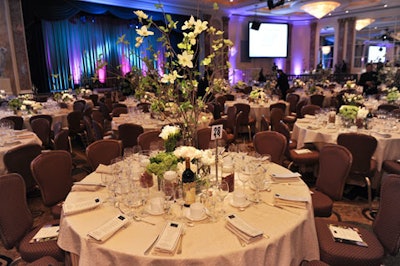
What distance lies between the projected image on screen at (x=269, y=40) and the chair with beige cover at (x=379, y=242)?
14805 millimetres

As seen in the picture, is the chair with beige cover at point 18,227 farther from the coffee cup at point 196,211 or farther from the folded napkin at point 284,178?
the folded napkin at point 284,178

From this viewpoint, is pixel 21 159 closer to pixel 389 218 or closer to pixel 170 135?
pixel 170 135

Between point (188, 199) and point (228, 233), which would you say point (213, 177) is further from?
point (228, 233)

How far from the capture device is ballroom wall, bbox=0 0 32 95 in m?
9.20

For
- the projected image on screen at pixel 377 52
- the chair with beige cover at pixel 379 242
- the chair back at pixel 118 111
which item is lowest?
the chair with beige cover at pixel 379 242

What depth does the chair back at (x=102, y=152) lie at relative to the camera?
3244mm

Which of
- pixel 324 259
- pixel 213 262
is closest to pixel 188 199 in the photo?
pixel 213 262

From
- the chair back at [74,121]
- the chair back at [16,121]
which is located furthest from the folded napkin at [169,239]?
the chair back at [74,121]

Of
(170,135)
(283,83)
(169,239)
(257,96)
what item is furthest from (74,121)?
(283,83)

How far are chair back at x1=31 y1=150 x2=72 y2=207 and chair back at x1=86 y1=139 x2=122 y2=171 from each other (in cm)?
26

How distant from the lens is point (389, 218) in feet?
7.06

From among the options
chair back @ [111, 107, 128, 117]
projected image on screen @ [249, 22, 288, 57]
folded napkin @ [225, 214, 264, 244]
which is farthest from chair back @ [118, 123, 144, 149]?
projected image on screen @ [249, 22, 288, 57]

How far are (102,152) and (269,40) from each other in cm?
1497

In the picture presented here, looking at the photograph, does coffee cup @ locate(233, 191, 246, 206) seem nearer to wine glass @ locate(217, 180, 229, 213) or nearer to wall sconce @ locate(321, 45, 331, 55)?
wine glass @ locate(217, 180, 229, 213)
